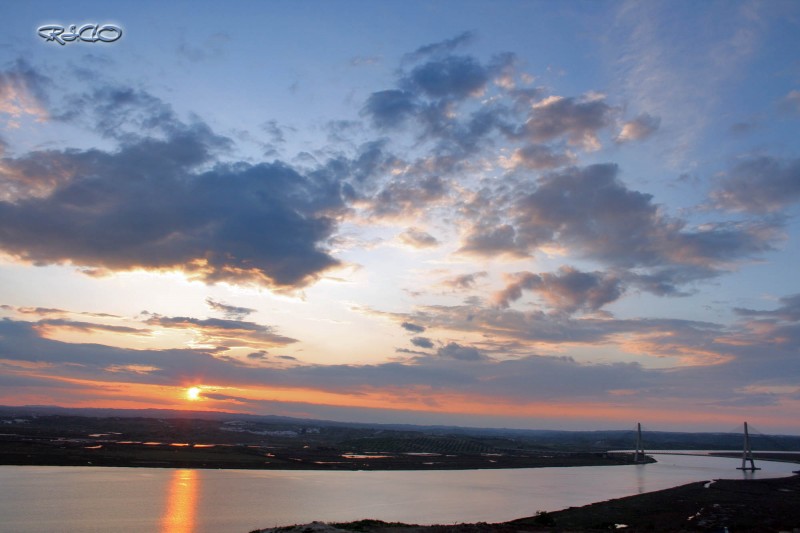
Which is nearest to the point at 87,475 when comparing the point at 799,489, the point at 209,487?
the point at 209,487

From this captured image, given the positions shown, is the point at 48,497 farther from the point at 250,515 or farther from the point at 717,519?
the point at 717,519

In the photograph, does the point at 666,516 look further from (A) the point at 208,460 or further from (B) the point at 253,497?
(A) the point at 208,460

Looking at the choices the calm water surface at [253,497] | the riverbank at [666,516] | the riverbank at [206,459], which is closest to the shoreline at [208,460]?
the riverbank at [206,459]

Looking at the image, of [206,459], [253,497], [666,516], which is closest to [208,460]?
[206,459]

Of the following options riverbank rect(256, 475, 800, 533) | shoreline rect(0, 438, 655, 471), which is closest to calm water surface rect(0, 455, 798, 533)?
riverbank rect(256, 475, 800, 533)

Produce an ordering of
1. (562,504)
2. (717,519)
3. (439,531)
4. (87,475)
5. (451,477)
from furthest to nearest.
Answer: (451,477)
(87,475)
(562,504)
(717,519)
(439,531)

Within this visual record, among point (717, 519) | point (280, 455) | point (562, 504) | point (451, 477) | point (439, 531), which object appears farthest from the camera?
point (280, 455)
